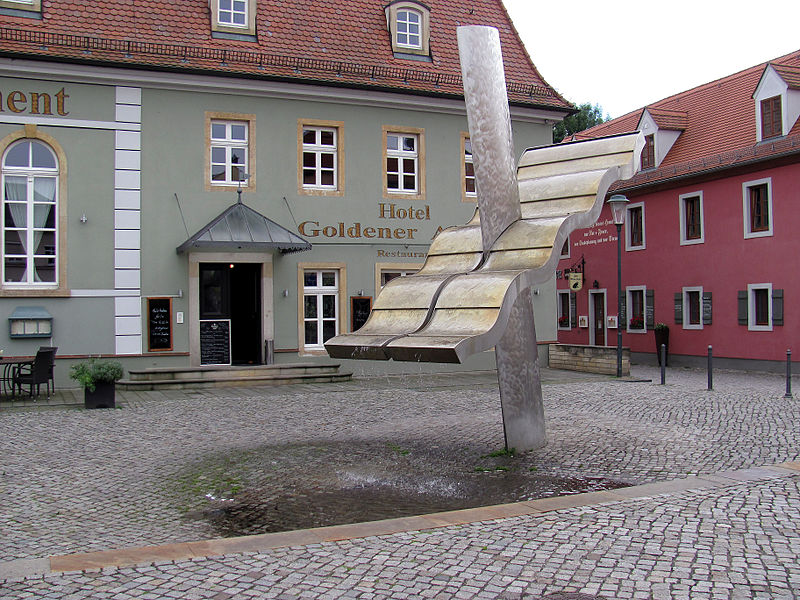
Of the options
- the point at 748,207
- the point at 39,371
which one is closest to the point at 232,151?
the point at 39,371

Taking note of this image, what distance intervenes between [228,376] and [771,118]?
58.1ft

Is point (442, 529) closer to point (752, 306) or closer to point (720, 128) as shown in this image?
point (752, 306)

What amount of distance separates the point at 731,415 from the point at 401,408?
205 inches

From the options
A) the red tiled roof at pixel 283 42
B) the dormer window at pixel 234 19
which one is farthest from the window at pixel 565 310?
the dormer window at pixel 234 19

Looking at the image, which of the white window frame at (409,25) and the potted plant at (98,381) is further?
the white window frame at (409,25)

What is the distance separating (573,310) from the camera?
34.1 metres

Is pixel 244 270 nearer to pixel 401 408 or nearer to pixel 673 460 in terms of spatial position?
pixel 401 408

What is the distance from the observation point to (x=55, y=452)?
9.50 meters

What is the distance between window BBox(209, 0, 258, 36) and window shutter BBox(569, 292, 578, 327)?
62.0 feet

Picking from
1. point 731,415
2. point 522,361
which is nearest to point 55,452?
point 522,361

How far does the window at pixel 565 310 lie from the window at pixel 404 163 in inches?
606

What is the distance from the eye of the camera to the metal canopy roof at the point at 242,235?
17234 mm

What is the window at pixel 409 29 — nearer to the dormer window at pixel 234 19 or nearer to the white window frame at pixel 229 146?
the dormer window at pixel 234 19

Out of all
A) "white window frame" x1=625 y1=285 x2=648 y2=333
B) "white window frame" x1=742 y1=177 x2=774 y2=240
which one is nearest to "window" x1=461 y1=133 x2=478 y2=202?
"white window frame" x1=742 y1=177 x2=774 y2=240
